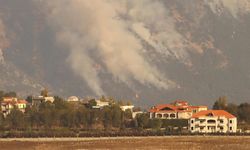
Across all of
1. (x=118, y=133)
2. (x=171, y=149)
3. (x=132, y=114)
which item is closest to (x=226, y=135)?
(x=118, y=133)

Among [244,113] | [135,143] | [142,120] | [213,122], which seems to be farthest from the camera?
[244,113]

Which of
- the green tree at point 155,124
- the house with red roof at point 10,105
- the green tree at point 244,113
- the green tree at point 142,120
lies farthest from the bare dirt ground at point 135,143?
the house with red roof at point 10,105

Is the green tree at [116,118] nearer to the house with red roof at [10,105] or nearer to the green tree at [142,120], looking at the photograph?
the green tree at [142,120]

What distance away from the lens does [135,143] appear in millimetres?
105062

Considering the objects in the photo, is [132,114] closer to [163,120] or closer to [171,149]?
[163,120]

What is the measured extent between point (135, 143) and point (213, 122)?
36606 millimetres

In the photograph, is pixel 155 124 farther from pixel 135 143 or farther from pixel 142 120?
pixel 135 143

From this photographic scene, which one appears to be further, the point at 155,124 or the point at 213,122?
the point at 155,124

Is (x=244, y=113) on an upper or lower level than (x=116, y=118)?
upper

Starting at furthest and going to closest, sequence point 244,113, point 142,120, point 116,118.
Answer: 1. point 244,113
2. point 116,118
3. point 142,120

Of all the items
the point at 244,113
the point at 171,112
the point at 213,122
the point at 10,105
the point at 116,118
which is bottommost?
the point at 213,122

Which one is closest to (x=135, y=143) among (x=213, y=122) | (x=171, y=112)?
(x=213, y=122)

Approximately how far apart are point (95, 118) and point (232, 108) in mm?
26833

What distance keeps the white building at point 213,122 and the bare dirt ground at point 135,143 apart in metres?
20.6
